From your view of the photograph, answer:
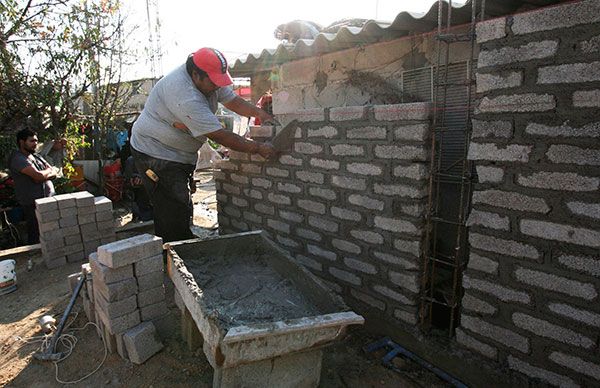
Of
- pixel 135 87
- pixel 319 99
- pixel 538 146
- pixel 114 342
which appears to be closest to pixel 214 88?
pixel 319 99

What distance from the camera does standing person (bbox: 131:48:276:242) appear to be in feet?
11.0

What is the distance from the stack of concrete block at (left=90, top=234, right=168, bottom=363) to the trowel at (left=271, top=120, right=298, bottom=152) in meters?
1.39

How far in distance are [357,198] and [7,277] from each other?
3771 mm

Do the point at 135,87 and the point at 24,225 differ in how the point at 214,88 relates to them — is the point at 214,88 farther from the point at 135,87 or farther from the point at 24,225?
the point at 135,87

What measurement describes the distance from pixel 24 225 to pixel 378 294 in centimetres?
582

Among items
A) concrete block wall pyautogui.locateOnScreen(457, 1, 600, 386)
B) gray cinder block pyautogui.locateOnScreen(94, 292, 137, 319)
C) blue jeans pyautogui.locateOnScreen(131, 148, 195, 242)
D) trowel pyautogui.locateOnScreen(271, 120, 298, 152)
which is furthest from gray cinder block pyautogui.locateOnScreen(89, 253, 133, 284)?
concrete block wall pyautogui.locateOnScreen(457, 1, 600, 386)

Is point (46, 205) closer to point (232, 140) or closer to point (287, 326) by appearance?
point (232, 140)

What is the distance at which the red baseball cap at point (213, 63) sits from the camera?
3.34 metres

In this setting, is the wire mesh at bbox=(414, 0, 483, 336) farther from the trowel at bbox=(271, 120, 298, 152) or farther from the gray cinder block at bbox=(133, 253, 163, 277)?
the gray cinder block at bbox=(133, 253, 163, 277)

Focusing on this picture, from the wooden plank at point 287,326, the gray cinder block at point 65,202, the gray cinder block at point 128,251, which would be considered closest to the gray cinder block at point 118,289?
the gray cinder block at point 128,251

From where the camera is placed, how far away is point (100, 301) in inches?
114

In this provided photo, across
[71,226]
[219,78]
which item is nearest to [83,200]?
[71,226]

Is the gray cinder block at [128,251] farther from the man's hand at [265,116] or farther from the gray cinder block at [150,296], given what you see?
the man's hand at [265,116]

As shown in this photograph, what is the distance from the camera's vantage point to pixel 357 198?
3.04 meters
